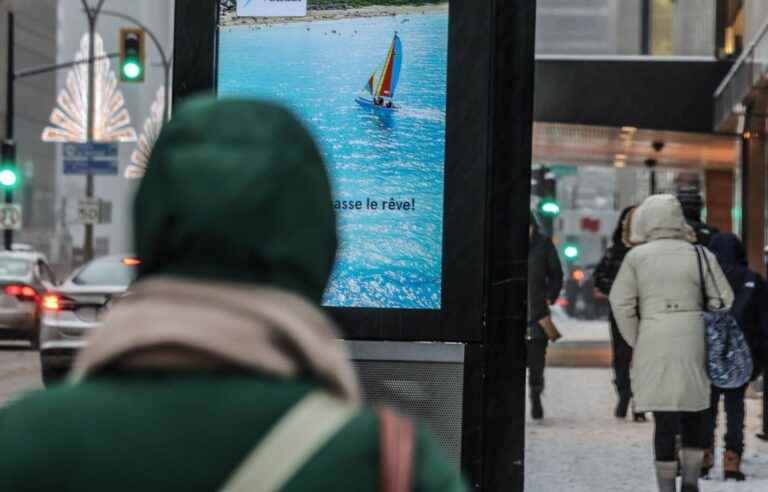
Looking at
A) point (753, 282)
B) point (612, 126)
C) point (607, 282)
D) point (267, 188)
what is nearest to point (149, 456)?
point (267, 188)

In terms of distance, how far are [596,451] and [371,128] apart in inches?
228

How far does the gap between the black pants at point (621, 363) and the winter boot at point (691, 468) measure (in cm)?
547

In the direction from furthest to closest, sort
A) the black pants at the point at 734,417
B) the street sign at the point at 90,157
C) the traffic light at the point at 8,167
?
1. the street sign at the point at 90,157
2. the traffic light at the point at 8,167
3. the black pants at the point at 734,417

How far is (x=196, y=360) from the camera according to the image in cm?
183

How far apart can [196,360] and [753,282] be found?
29.5ft

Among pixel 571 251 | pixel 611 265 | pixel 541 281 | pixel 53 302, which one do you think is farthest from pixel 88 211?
pixel 611 265

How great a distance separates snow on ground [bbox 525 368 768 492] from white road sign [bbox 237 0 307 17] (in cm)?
390

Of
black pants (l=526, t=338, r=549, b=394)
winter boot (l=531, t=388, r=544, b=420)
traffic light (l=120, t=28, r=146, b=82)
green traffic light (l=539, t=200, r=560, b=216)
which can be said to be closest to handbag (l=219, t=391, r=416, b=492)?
black pants (l=526, t=338, r=549, b=394)

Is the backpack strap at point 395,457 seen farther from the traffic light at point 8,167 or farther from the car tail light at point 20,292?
the traffic light at point 8,167

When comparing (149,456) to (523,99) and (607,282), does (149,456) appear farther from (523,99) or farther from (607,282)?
(607,282)

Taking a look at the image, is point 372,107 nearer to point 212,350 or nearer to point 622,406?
point 212,350

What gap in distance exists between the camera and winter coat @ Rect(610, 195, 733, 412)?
8.16m

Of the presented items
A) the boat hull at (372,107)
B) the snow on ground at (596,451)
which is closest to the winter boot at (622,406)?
the snow on ground at (596,451)

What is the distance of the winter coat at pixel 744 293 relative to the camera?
10.4 m
